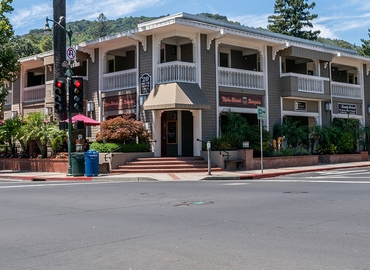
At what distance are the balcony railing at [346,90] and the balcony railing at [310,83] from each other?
6.17 feet

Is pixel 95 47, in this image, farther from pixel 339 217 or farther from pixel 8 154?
pixel 339 217

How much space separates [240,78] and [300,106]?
554 cm

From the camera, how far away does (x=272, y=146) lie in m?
26.8

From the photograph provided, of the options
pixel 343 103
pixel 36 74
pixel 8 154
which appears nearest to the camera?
pixel 8 154

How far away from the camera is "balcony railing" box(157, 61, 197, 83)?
25062 millimetres

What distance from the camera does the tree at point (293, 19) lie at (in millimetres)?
67938

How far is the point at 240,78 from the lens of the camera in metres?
27.6

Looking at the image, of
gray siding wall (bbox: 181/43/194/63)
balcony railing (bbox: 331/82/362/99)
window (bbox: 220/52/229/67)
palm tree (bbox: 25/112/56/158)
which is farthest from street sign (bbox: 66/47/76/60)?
balcony railing (bbox: 331/82/362/99)

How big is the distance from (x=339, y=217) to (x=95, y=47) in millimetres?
22454

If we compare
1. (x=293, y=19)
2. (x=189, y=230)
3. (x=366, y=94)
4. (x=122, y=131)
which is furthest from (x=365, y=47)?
(x=189, y=230)

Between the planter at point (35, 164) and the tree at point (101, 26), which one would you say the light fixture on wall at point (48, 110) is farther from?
the tree at point (101, 26)

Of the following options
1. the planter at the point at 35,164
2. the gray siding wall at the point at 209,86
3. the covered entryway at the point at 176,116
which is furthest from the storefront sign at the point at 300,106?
the planter at the point at 35,164

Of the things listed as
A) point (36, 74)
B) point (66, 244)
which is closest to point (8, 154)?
point (36, 74)

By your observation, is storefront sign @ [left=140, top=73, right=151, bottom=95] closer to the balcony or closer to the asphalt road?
the balcony
